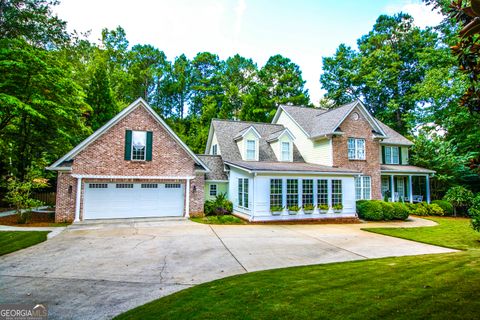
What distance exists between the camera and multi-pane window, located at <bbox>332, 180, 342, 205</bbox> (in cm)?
1750

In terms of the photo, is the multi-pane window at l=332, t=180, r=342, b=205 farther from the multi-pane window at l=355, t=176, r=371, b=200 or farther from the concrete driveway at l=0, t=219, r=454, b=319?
the concrete driveway at l=0, t=219, r=454, b=319

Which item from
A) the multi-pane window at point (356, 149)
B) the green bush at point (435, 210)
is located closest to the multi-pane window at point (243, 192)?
the multi-pane window at point (356, 149)

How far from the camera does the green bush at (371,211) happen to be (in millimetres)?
17516

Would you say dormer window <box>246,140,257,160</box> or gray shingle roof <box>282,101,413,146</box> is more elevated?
gray shingle roof <box>282,101,413,146</box>

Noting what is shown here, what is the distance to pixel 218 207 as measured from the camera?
17.8 m

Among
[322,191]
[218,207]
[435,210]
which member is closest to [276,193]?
[322,191]

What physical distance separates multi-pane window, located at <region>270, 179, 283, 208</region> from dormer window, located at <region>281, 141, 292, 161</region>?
207 inches

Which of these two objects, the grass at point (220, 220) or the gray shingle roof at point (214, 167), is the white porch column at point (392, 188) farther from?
the grass at point (220, 220)

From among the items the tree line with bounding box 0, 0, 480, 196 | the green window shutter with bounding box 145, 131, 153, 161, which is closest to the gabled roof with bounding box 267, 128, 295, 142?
the green window shutter with bounding box 145, 131, 153, 161

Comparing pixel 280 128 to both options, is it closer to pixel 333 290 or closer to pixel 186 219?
pixel 186 219

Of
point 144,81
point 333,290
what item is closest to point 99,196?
point 333,290

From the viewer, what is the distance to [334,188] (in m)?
17.6

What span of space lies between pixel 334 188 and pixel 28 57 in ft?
64.5

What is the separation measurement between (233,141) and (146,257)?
14965 millimetres
